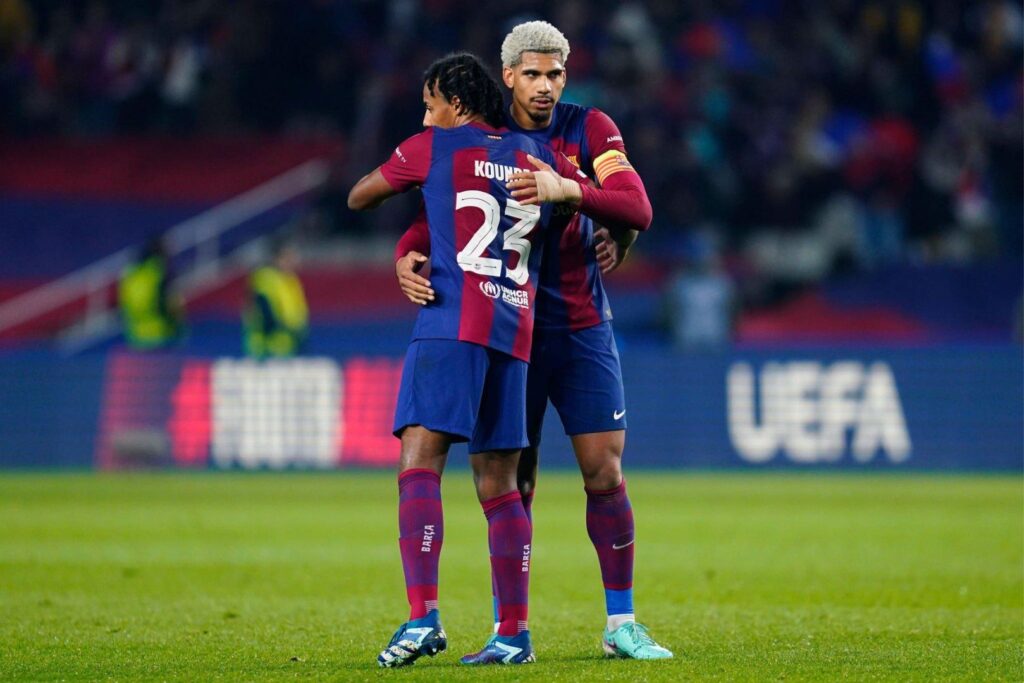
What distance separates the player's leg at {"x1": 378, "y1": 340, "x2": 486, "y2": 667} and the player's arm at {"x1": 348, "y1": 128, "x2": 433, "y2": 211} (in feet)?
1.75

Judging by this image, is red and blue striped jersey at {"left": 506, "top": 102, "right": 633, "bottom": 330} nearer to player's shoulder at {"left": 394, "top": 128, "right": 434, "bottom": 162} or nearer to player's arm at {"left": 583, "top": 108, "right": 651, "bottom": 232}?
player's arm at {"left": 583, "top": 108, "right": 651, "bottom": 232}

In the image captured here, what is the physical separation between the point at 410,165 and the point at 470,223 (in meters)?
0.29

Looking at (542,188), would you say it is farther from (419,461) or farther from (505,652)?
(505,652)

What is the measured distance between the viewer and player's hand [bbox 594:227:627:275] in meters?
6.48

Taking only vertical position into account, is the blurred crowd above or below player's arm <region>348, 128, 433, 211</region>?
above

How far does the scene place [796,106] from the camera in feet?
73.6

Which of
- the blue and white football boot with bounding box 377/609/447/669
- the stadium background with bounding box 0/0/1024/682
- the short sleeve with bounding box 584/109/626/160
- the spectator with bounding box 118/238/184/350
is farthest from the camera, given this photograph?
the spectator with bounding box 118/238/184/350

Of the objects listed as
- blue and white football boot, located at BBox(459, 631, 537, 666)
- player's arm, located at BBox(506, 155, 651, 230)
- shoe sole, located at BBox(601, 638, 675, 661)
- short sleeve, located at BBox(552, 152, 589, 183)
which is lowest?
shoe sole, located at BBox(601, 638, 675, 661)

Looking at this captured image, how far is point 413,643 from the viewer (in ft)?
18.6

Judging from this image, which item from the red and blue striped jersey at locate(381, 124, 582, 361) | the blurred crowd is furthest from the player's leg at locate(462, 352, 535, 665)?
the blurred crowd

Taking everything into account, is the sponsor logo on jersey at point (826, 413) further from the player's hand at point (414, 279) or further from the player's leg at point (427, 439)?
the player's leg at point (427, 439)

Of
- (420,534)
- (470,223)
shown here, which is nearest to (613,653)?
(420,534)

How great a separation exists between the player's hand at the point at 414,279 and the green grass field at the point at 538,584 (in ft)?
4.19

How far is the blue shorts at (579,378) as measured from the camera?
635cm
